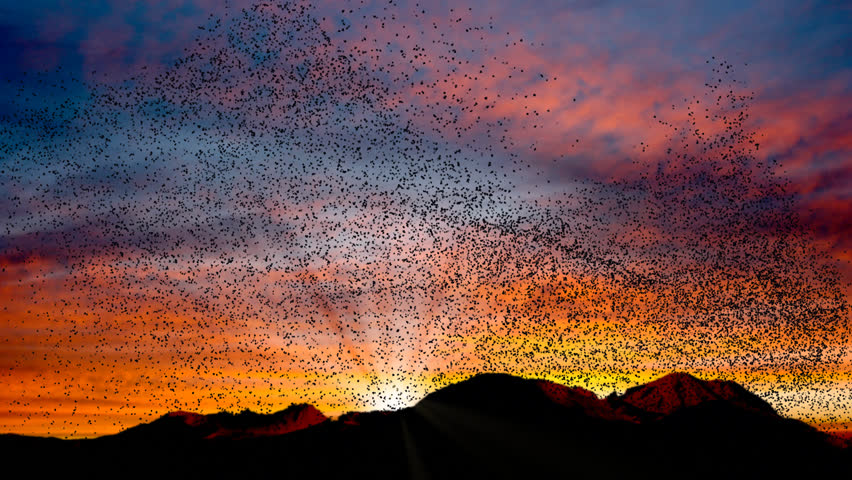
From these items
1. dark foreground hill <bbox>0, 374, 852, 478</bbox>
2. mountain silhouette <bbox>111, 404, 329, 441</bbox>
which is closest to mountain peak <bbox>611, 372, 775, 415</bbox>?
dark foreground hill <bbox>0, 374, 852, 478</bbox>

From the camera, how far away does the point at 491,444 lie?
6831 centimetres

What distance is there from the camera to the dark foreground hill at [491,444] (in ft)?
197

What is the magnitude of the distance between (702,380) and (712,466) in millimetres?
73150

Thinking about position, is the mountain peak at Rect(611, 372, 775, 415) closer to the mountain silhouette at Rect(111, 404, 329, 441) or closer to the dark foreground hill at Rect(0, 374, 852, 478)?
the dark foreground hill at Rect(0, 374, 852, 478)

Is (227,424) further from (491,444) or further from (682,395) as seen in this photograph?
(682,395)

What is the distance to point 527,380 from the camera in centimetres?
9431

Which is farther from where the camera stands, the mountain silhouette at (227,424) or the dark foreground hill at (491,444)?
the mountain silhouette at (227,424)

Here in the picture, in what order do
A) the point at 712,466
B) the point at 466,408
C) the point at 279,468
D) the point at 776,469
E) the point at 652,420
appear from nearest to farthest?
the point at 712,466 < the point at 776,469 < the point at 279,468 < the point at 466,408 < the point at 652,420

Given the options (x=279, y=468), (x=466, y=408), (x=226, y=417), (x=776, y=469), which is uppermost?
(x=226, y=417)

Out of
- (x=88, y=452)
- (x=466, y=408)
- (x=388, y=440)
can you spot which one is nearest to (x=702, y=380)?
(x=466, y=408)

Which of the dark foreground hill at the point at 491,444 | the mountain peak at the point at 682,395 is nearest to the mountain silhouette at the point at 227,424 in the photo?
the dark foreground hill at the point at 491,444

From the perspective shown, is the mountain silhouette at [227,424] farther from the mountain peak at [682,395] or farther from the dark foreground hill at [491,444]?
the mountain peak at [682,395]

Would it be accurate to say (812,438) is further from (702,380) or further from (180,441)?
(180,441)

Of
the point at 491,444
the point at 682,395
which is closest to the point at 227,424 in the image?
the point at 491,444
